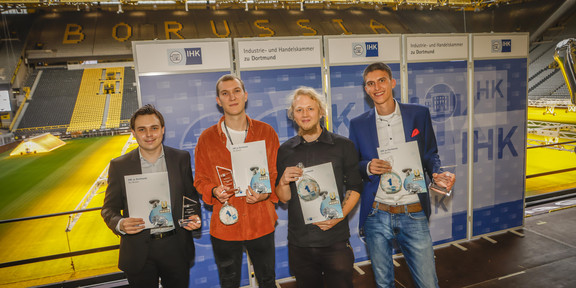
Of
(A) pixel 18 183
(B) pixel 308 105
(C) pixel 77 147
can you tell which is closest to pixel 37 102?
(C) pixel 77 147

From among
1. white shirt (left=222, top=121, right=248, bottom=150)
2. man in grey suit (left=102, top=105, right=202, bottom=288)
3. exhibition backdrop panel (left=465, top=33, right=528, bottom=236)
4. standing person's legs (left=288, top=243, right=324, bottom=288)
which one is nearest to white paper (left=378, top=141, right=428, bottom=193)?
standing person's legs (left=288, top=243, right=324, bottom=288)

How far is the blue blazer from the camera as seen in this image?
235 cm

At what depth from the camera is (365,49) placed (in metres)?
3.71

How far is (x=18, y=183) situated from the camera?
34.1ft

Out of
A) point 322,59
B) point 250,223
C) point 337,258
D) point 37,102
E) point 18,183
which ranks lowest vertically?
point 18,183

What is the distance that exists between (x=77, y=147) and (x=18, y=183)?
733 cm

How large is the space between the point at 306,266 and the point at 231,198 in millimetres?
709

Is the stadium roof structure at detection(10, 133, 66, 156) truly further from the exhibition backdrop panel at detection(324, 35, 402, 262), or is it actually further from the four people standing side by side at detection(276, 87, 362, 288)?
the four people standing side by side at detection(276, 87, 362, 288)

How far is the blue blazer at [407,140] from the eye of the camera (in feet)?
7.72

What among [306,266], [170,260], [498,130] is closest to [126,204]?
[170,260]

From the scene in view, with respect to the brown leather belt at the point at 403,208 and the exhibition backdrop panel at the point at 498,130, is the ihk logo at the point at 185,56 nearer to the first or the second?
the brown leather belt at the point at 403,208

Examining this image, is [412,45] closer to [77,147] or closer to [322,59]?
[322,59]

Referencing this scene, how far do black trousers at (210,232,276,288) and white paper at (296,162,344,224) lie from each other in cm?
46

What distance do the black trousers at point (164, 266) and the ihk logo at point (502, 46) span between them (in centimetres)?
437
